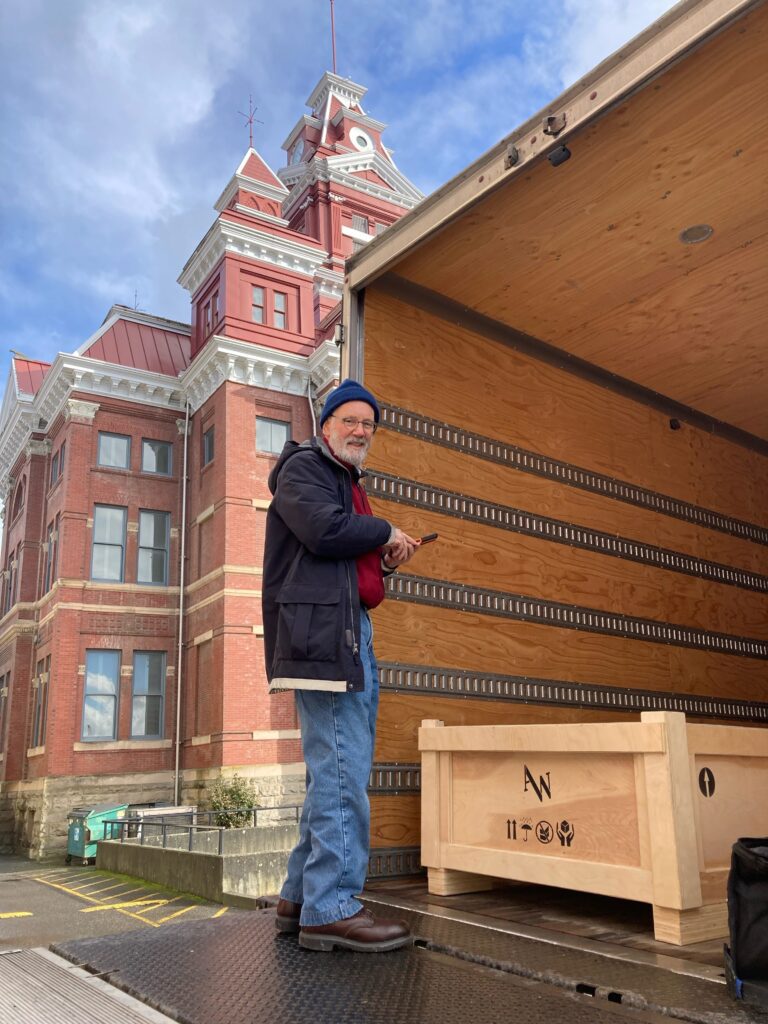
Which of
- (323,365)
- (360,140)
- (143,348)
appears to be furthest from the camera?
(360,140)

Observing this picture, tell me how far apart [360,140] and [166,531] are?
14775 mm

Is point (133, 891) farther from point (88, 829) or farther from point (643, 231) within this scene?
point (643, 231)

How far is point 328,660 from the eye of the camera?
301 cm

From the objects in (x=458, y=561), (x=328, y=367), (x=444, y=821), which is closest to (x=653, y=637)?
(x=458, y=561)

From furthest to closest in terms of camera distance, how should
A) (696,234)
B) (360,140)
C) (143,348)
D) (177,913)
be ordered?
(360,140)
(143,348)
(177,913)
(696,234)

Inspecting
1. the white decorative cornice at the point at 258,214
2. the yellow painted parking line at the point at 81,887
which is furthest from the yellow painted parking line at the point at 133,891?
the white decorative cornice at the point at 258,214

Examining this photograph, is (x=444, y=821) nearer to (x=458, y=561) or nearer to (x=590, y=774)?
(x=590, y=774)

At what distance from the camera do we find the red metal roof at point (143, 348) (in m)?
23.6

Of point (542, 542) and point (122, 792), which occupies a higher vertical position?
point (542, 542)

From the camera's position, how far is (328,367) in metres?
22.1

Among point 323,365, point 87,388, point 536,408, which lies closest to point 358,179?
point 323,365

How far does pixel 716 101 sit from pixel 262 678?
59.4 ft

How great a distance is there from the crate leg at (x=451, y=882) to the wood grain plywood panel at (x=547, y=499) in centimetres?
191

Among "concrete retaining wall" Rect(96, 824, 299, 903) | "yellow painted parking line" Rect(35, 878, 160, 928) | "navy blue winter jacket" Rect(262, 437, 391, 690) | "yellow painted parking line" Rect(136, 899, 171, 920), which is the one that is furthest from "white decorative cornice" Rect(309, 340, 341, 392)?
"navy blue winter jacket" Rect(262, 437, 391, 690)
